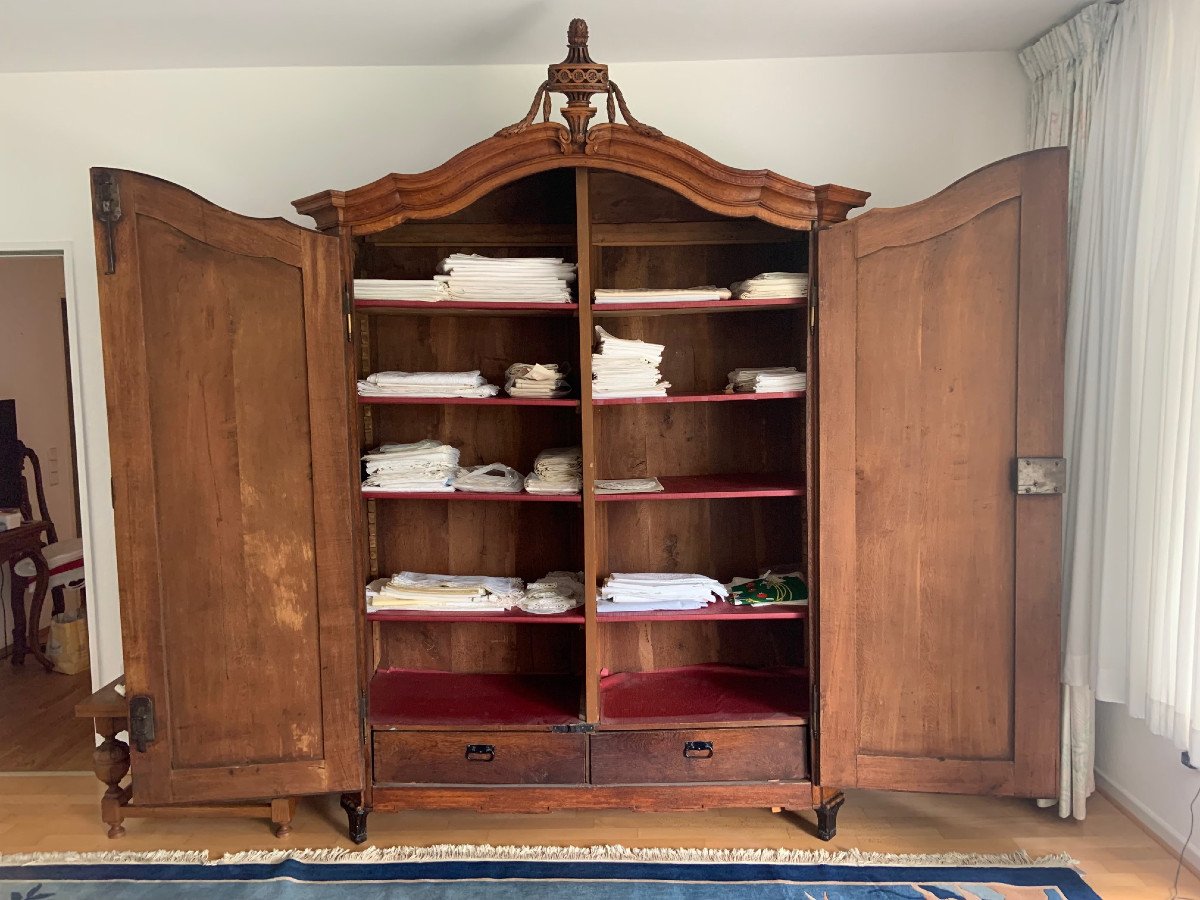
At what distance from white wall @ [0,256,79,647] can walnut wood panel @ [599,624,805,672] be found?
3.63m

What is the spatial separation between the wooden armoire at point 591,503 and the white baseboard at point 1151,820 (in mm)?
425

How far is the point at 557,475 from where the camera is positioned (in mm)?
2445

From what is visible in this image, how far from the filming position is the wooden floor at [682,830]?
2.43m

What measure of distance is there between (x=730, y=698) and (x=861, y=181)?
1839 millimetres

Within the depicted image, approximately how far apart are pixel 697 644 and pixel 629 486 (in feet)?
2.34

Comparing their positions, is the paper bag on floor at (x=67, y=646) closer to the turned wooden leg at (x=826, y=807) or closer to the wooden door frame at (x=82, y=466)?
the wooden door frame at (x=82, y=466)

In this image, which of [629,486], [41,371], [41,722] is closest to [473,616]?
[629,486]

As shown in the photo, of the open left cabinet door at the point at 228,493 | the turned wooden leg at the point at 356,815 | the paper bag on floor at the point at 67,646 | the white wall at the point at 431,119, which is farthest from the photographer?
Answer: the paper bag on floor at the point at 67,646

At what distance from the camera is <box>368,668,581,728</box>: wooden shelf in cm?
242

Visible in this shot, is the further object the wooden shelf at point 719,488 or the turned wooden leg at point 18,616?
the turned wooden leg at point 18,616

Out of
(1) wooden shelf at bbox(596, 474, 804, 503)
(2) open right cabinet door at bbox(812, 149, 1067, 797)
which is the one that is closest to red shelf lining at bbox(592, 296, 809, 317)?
(2) open right cabinet door at bbox(812, 149, 1067, 797)

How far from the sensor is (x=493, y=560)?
Result: 9.23ft

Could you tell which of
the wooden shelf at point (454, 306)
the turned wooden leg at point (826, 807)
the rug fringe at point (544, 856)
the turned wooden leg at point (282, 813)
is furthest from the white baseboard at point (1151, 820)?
the turned wooden leg at point (282, 813)

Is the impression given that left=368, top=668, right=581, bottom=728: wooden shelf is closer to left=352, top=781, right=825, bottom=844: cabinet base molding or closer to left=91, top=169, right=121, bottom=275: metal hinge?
left=352, top=781, right=825, bottom=844: cabinet base molding
